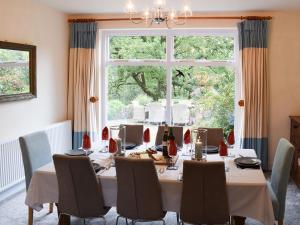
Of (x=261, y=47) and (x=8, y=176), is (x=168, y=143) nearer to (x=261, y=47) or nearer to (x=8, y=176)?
(x=8, y=176)

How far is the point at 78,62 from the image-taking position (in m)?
6.17

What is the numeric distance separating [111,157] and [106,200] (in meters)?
0.65

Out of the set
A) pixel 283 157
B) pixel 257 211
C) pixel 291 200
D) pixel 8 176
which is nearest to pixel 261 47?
pixel 291 200

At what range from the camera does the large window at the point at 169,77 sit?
611 cm

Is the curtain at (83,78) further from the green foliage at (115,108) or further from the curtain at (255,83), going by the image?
the curtain at (255,83)

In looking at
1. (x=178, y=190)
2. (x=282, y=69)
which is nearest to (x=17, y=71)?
(x=178, y=190)

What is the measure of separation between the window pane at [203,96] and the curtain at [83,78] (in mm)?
1355

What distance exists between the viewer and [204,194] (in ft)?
9.16

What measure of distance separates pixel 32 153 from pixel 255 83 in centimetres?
358

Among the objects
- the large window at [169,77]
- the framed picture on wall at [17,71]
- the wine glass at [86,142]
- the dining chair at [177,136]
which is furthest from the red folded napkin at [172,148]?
the large window at [169,77]

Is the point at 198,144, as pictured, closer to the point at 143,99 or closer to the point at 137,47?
the point at 143,99

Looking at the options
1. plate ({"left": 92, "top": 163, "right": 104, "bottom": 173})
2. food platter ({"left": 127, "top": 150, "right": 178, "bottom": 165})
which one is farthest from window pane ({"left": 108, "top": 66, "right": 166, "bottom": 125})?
plate ({"left": 92, "top": 163, "right": 104, "bottom": 173})

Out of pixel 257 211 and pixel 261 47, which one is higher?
pixel 261 47

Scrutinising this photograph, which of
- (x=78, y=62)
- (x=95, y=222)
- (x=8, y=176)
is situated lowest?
(x=95, y=222)
